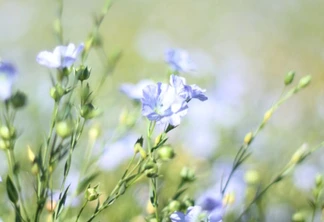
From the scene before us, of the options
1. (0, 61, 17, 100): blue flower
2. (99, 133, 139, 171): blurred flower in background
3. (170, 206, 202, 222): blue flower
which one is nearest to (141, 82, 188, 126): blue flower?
(170, 206, 202, 222): blue flower

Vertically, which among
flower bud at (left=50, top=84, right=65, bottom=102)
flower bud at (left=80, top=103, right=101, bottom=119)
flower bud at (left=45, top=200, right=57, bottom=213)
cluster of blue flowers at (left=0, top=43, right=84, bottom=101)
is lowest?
flower bud at (left=45, top=200, right=57, bottom=213)

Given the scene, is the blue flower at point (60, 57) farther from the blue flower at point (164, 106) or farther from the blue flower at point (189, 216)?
the blue flower at point (189, 216)

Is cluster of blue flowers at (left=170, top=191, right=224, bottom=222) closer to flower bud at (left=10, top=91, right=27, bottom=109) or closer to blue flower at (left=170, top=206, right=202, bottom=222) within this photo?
blue flower at (left=170, top=206, right=202, bottom=222)

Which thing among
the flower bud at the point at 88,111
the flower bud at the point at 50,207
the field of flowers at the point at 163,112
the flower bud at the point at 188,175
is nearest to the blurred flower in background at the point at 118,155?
the field of flowers at the point at 163,112

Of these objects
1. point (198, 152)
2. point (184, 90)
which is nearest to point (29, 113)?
point (198, 152)

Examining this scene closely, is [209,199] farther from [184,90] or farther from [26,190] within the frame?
[26,190]

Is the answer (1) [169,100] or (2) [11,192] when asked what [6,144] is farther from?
(1) [169,100]
